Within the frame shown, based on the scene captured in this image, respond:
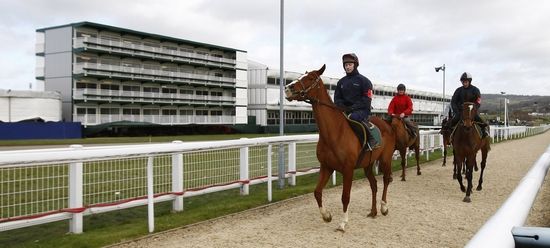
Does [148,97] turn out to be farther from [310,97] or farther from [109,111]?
[310,97]

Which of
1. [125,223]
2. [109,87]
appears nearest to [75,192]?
[125,223]

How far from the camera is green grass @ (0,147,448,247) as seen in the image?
492cm

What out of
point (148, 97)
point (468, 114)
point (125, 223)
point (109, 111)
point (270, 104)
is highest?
point (148, 97)

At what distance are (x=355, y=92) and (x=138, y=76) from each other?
42.0 m

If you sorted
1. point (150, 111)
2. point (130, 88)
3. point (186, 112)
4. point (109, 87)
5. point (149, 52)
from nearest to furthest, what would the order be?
1. point (109, 87)
2. point (130, 88)
3. point (149, 52)
4. point (150, 111)
5. point (186, 112)

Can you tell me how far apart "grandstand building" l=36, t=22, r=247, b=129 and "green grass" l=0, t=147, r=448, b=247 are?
3570 centimetres

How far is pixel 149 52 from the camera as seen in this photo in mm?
46250

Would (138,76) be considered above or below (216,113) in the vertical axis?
above

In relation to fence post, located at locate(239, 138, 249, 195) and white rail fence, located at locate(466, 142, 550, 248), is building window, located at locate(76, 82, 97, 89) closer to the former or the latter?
fence post, located at locate(239, 138, 249, 195)

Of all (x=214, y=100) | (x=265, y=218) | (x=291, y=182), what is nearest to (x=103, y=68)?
(x=214, y=100)

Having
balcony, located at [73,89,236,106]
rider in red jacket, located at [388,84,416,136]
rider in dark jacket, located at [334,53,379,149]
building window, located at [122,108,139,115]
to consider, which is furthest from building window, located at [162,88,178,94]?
rider in dark jacket, located at [334,53,379,149]

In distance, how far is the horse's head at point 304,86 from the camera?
548 centimetres

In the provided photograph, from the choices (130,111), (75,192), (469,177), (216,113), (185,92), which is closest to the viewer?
(75,192)

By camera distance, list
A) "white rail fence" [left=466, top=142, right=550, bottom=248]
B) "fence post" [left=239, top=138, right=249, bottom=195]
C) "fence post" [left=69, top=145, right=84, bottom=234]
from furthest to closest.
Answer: "fence post" [left=239, top=138, right=249, bottom=195]
"fence post" [left=69, top=145, right=84, bottom=234]
"white rail fence" [left=466, top=142, right=550, bottom=248]
